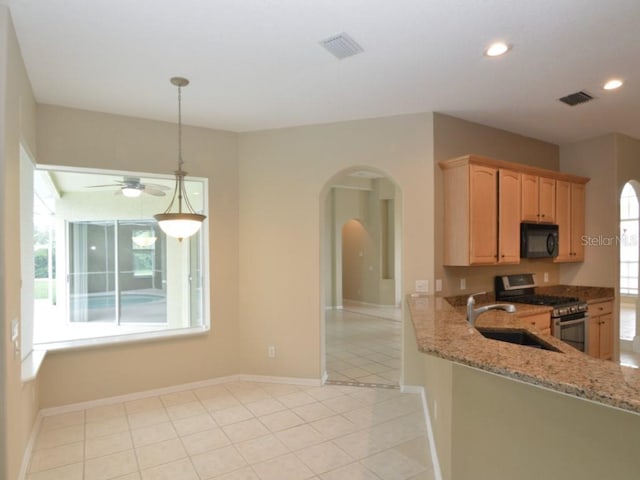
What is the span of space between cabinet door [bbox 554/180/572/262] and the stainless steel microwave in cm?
17

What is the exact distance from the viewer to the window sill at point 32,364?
274cm

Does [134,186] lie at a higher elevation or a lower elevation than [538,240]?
higher

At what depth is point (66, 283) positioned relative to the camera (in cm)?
728

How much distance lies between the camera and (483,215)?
12.5 ft

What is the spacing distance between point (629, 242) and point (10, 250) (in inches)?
461

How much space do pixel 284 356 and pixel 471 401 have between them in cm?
279

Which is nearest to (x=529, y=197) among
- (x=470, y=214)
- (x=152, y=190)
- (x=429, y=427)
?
(x=470, y=214)

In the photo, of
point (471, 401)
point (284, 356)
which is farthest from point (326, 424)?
point (471, 401)

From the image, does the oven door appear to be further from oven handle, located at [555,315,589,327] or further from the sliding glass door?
the sliding glass door

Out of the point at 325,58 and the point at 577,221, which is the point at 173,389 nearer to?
the point at 325,58

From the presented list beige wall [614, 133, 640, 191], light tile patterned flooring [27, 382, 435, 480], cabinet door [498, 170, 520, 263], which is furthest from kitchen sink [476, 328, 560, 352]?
beige wall [614, 133, 640, 191]

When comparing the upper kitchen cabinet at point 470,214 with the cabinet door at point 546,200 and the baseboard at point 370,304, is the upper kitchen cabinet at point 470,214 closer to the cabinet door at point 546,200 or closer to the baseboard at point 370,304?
the cabinet door at point 546,200

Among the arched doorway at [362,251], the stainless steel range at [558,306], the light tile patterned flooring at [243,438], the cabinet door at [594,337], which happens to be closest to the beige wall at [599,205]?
the cabinet door at [594,337]

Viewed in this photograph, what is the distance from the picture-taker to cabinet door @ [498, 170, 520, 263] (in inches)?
154
